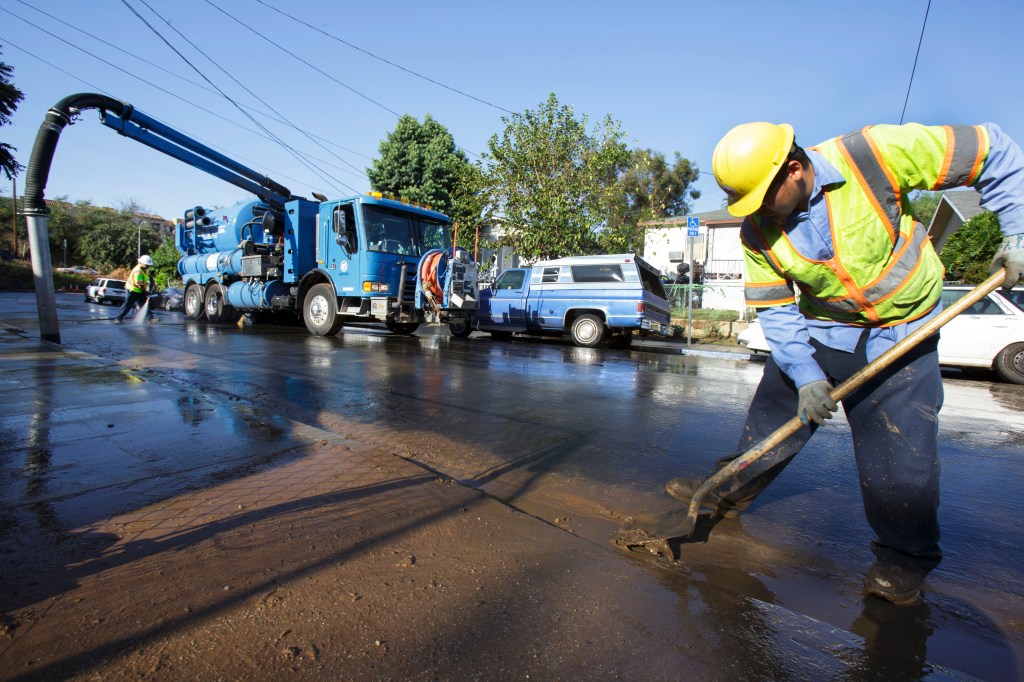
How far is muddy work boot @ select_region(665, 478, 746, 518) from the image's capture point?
9.49 ft

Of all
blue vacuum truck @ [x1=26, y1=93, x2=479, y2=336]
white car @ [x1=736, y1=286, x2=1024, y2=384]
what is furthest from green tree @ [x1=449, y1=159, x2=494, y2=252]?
white car @ [x1=736, y1=286, x2=1024, y2=384]

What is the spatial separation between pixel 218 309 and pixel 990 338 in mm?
17646

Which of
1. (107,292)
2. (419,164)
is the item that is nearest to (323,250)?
(419,164)

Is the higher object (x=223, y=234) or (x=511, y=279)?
(x=223, y=234)

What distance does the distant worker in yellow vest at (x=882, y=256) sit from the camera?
2.06 metres

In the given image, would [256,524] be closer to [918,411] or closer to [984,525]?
[918,411]

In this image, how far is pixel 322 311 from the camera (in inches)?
505

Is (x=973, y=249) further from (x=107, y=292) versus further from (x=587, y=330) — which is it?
(x=107, y=292)

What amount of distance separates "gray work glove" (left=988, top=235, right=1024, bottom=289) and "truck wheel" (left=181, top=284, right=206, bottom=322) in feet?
60.5

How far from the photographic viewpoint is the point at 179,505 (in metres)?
2.84

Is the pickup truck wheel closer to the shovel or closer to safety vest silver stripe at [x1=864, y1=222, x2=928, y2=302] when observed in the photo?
the shovel

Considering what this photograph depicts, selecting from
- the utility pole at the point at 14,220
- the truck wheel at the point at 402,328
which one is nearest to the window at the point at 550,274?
the truck wheel at the point at 402,328

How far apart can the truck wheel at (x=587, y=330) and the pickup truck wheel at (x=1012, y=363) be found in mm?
6870

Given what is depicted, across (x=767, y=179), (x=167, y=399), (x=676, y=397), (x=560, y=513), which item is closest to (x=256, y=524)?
(x=560, y=513)
